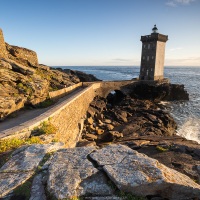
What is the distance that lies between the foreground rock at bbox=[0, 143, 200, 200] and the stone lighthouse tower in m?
40.5

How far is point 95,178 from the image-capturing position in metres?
3.62

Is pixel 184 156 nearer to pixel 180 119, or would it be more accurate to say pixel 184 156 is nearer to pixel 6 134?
pixel 6 134

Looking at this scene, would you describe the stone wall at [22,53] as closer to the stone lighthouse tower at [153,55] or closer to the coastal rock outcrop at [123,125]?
the coastal rock outcrop at [123,125]

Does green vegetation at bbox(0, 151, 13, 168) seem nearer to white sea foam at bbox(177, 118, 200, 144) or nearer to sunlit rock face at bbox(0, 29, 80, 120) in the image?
sunlit rock face at bbox(0, 29, 80, 120)

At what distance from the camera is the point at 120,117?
22.9m

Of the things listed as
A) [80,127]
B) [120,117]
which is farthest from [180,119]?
[80,127]

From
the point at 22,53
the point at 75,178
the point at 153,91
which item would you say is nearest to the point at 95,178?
the point at 75,178

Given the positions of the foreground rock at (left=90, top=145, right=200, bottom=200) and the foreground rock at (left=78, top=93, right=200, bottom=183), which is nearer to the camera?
the foreground rock at (left=90, top=145, right=200, bottom=200)

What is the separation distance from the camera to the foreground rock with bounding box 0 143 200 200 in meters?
3.32

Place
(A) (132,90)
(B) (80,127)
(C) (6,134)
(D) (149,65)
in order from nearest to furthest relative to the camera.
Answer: (C) (6,134)
(B) (80,127)
(A) (132,90)
(D) (149,65)

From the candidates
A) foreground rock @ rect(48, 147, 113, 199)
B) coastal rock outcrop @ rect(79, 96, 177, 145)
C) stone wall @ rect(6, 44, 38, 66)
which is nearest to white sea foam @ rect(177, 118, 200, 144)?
coastal rock outcrop @ rect(79, 96, 177, 145)

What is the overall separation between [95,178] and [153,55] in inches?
1651

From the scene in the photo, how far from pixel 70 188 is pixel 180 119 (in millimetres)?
27205

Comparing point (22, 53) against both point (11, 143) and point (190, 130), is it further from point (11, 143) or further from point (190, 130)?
point (190, 130)
